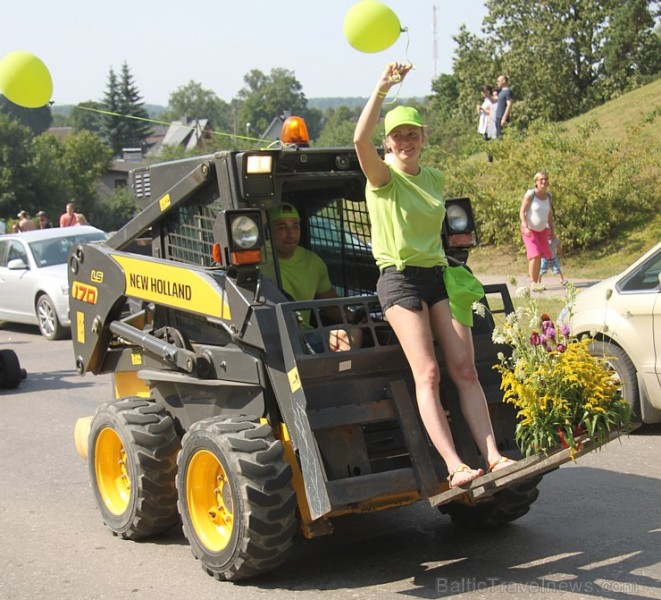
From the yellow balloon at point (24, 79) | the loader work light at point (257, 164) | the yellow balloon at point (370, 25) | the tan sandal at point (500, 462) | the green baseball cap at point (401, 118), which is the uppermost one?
the yellow balloon at point (24, 79)

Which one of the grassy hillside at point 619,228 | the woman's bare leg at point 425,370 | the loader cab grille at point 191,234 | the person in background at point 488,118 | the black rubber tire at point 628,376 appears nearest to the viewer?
the woman's bare leg at point 425,370

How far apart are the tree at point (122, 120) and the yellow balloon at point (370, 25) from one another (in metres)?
125

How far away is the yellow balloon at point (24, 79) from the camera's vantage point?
7.43 m

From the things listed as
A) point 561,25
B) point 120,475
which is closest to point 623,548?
point 120,475

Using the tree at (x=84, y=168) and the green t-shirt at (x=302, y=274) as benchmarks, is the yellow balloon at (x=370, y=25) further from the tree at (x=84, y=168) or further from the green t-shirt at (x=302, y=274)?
the tree at (x=84, y=168)

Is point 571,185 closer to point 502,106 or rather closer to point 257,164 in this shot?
point 502,106

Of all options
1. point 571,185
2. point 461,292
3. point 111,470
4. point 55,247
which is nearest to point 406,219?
point 461,292

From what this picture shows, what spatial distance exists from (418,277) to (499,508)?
60.9 inches

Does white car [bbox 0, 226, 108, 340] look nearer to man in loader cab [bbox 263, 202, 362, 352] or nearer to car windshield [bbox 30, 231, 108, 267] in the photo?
car windshield [bbox 30, 231, 108, 267]

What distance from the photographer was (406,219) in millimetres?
5379

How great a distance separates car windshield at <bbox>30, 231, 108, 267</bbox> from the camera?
16.6m

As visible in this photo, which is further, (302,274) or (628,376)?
(628,376)

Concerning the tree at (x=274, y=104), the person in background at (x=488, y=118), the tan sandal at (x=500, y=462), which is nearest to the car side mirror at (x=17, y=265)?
the person in background at (x=488, y=118)

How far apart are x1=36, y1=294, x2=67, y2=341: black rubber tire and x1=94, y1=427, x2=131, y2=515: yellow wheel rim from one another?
9.53m
